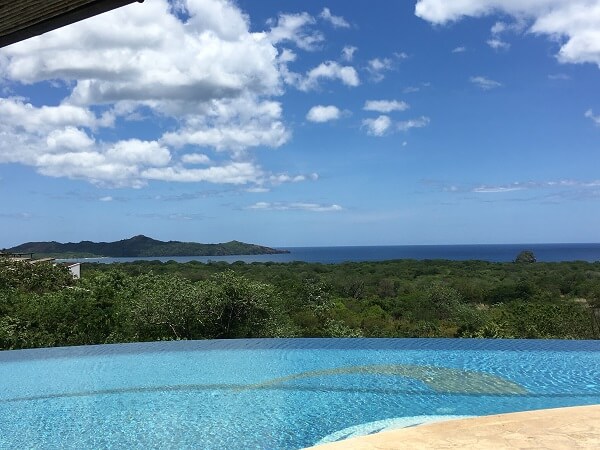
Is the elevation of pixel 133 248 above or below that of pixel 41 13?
below

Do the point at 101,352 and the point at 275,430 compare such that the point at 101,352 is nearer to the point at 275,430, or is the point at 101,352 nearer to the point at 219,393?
the point at 219,393

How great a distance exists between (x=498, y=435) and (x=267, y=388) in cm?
314

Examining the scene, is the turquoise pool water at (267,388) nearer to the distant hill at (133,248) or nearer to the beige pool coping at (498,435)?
the beige pool coping at (498,435)

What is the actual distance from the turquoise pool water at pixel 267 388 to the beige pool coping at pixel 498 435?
3.47 feet

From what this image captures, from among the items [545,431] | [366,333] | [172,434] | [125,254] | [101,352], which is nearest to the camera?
[545,431]

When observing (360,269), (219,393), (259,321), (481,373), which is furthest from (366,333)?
(360,269)

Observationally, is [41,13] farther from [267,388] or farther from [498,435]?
[267,388]

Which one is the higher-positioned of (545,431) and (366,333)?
(545,431)

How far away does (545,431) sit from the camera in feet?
12.5

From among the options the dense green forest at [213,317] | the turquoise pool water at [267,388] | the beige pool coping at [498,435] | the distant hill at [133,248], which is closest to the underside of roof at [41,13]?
the beige pool coping at [498,435]

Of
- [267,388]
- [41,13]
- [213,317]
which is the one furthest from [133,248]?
[41,13]

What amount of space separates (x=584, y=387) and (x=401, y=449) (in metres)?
3.87

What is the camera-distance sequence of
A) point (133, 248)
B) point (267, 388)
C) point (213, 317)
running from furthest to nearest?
point (133, 248) → point (213, 317) → point (267, 388)

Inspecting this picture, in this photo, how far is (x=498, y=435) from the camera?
375 centimetres
